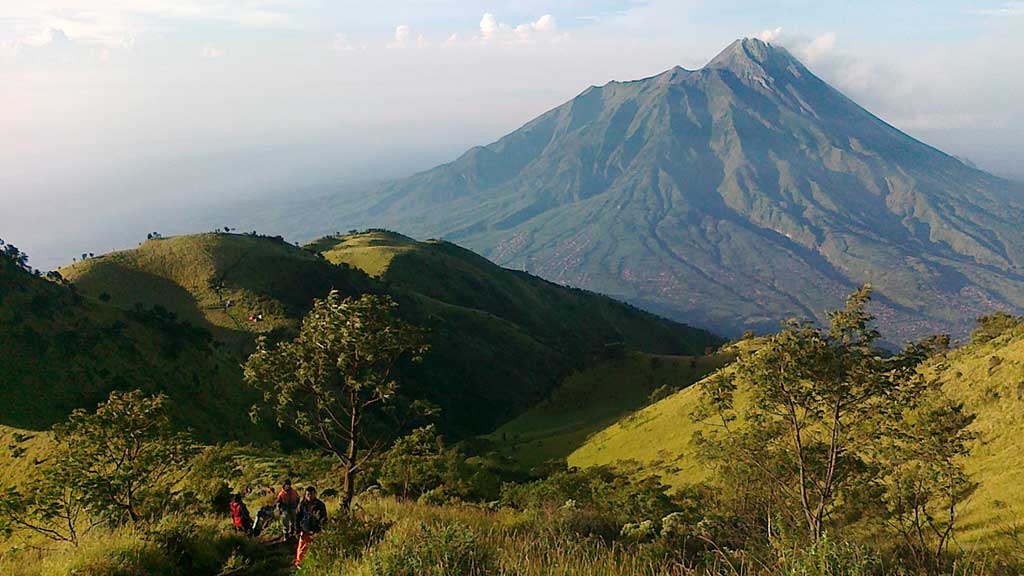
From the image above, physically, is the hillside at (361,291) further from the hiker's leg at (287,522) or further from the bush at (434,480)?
the hiker's leg at (287,522)

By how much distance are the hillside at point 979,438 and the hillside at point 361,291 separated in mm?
28755

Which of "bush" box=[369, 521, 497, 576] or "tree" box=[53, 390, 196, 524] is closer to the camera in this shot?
"bush" box=[369, 521, 497, 576]

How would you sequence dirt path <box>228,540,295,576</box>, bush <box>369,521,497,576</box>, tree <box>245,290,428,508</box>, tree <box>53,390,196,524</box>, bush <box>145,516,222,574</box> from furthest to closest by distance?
tree <box>53,390,196,524</box> < tree <box>245,290,428,508</box> < dirt path <box>228,540,295,576</box> < bush <box>145,516,222,574</box> < bush <box>369,521,497,576</box>

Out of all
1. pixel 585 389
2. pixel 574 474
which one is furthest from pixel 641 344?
pixel 574 474

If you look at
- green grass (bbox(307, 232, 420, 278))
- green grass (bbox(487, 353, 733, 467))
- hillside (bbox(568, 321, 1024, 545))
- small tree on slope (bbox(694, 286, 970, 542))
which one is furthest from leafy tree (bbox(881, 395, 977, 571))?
green grass (bbox(307, 232, 420, 278))

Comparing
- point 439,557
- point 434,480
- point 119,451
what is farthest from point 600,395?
point 439,557

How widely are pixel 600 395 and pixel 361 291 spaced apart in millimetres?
43362

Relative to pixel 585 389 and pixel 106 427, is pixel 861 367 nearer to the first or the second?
pixel 106 427

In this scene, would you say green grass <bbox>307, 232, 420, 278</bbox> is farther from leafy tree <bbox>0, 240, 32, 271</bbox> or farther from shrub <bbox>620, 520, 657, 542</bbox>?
shrub <bbox>620, 520, 657, 542</bbox>

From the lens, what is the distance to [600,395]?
6569cm

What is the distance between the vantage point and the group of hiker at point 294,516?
11130 millimetres

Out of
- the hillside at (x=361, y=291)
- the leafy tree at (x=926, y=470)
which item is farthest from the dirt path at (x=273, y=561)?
the hillside at (x=361, y=291)

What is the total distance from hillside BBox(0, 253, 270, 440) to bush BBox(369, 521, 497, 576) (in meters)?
39.4

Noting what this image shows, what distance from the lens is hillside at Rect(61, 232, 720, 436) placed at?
240ft
